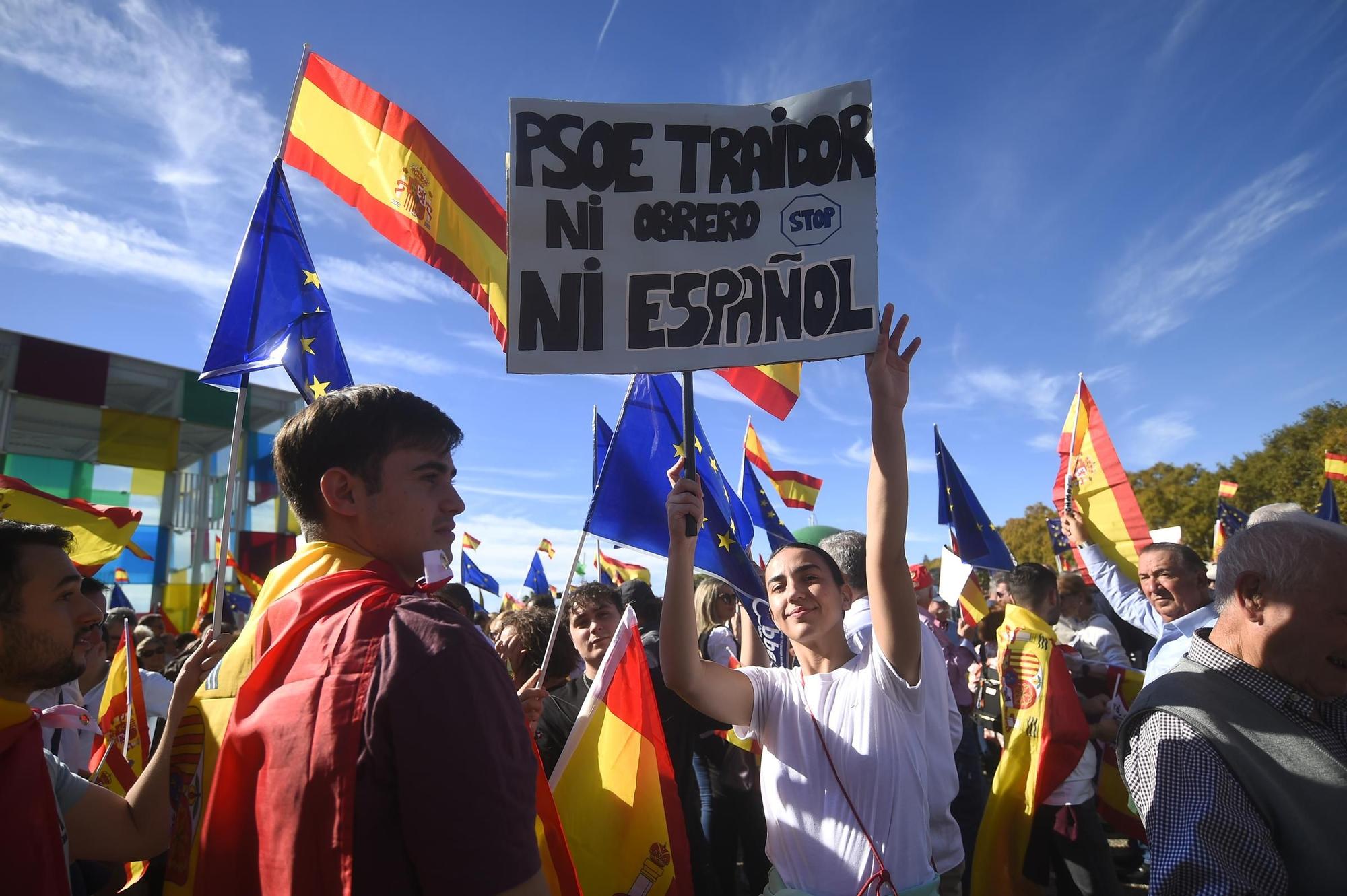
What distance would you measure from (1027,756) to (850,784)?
2804 millimetres

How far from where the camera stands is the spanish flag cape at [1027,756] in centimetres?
459

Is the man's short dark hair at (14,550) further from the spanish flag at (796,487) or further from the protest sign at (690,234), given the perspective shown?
the spanish flag at (796,487)

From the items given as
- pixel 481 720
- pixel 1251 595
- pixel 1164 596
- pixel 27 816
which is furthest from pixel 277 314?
pixel 1164 596

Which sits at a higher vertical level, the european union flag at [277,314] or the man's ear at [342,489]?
the european union flag at [277,314]

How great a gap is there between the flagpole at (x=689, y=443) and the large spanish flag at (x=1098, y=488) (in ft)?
16.6

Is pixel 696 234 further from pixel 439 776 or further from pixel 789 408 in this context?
pixel 789 408

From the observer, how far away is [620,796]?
3277mm

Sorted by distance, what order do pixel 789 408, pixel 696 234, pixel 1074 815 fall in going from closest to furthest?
pixel 696 234 < pixel 1074 815 < pixel 789 408

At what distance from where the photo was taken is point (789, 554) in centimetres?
305

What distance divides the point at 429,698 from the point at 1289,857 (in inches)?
79.0

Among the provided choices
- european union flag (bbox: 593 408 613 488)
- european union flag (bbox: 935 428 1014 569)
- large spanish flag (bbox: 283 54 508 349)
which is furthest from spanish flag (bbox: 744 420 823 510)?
large spanish flag (bbox: 283 54 508 349)

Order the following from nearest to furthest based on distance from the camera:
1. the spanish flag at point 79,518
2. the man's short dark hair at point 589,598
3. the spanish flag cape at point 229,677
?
the spanish flag cape at point 229,677 < the man's short dark hair at point 589,598 < the spanish flag at point 79,518

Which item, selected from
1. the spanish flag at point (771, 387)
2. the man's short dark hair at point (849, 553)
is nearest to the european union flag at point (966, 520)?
the spanish flag at point (771, 387)

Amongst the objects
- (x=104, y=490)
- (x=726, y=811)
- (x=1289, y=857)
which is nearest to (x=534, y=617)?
(x=726, y=811)
